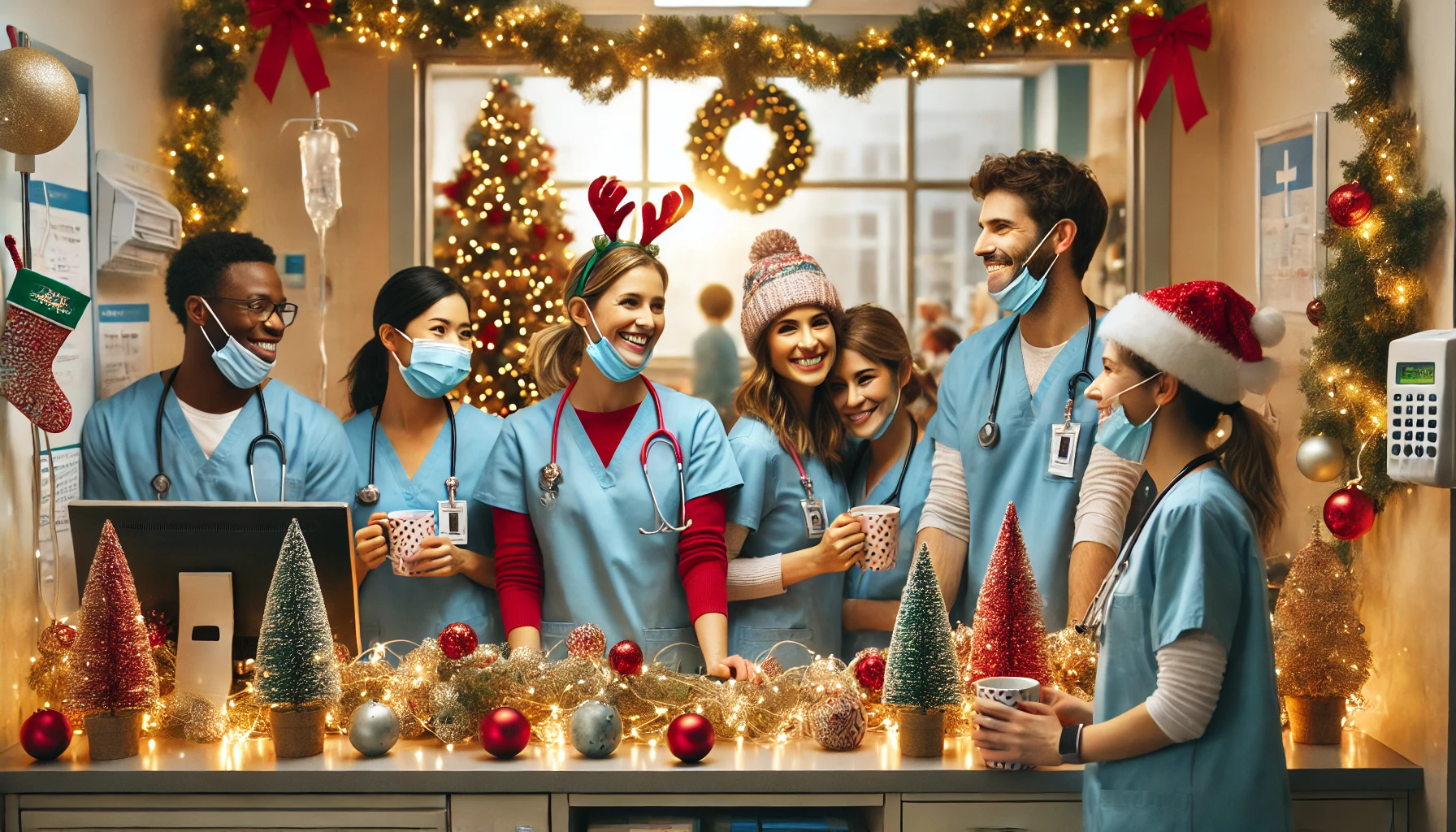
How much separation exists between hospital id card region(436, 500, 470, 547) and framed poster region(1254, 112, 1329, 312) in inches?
87.2

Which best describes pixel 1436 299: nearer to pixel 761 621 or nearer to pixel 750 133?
pixel 761 621

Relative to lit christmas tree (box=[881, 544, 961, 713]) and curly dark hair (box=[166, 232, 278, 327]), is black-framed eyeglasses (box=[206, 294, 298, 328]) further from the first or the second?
lit christmas tree (box=[881, 544, 961, 713])

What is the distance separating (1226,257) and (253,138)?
3.44 m

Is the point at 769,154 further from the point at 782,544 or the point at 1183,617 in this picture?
the point at 1183,617

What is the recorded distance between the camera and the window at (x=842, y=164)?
4535 mm

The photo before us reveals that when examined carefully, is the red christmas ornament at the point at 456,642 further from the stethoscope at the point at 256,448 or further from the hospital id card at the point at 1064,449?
the hospital id card at the point at 1064,449

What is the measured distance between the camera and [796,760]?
236 cm

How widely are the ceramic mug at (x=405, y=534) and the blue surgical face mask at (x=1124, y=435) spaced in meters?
1.53

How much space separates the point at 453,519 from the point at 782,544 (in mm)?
851

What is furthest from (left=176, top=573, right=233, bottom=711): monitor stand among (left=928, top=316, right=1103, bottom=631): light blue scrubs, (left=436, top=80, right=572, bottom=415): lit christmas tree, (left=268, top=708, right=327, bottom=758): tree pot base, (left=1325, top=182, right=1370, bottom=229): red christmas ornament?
(left=1325, top=182, right=1370, bottom=229): red christmas ornament

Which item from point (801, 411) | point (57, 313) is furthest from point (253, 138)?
point (801, 411)

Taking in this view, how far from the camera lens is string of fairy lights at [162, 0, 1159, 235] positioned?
147 inches

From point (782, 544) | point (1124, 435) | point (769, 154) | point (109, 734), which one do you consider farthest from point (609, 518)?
point (769, 154)

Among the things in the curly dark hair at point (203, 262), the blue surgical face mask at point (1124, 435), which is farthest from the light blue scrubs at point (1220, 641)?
the curly dark hair at point (203, 262)
